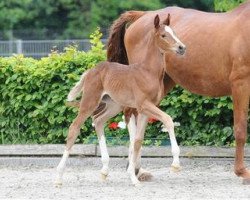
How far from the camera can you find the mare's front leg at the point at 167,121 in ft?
31.7

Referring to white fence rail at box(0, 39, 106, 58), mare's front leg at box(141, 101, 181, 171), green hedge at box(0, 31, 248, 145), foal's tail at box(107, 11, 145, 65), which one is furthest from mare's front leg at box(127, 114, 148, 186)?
white fence rail at box(0, 39, 106, 58)

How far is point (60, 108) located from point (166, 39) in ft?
10.5

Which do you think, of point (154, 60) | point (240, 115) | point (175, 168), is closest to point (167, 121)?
point (175, 168)

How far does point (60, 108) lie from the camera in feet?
42.5

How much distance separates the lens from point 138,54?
11.5 meters

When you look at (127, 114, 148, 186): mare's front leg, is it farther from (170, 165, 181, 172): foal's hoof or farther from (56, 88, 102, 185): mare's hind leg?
(170, 165, 181, 172): foal's hoof

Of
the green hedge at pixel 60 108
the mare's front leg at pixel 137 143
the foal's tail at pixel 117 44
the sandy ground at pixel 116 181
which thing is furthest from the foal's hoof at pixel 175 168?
the green hedge at pixel 60 108

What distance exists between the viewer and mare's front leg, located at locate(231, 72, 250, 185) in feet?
34.7

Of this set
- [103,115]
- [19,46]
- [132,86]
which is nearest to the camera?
[132,86]

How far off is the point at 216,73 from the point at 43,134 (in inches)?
126

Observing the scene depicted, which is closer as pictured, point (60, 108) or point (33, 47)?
point (60, 108)

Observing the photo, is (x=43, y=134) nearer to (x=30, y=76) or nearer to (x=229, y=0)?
(x=30, y=76)

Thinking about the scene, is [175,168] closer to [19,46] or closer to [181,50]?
[181,50]

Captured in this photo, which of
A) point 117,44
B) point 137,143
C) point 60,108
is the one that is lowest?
point 60,108
